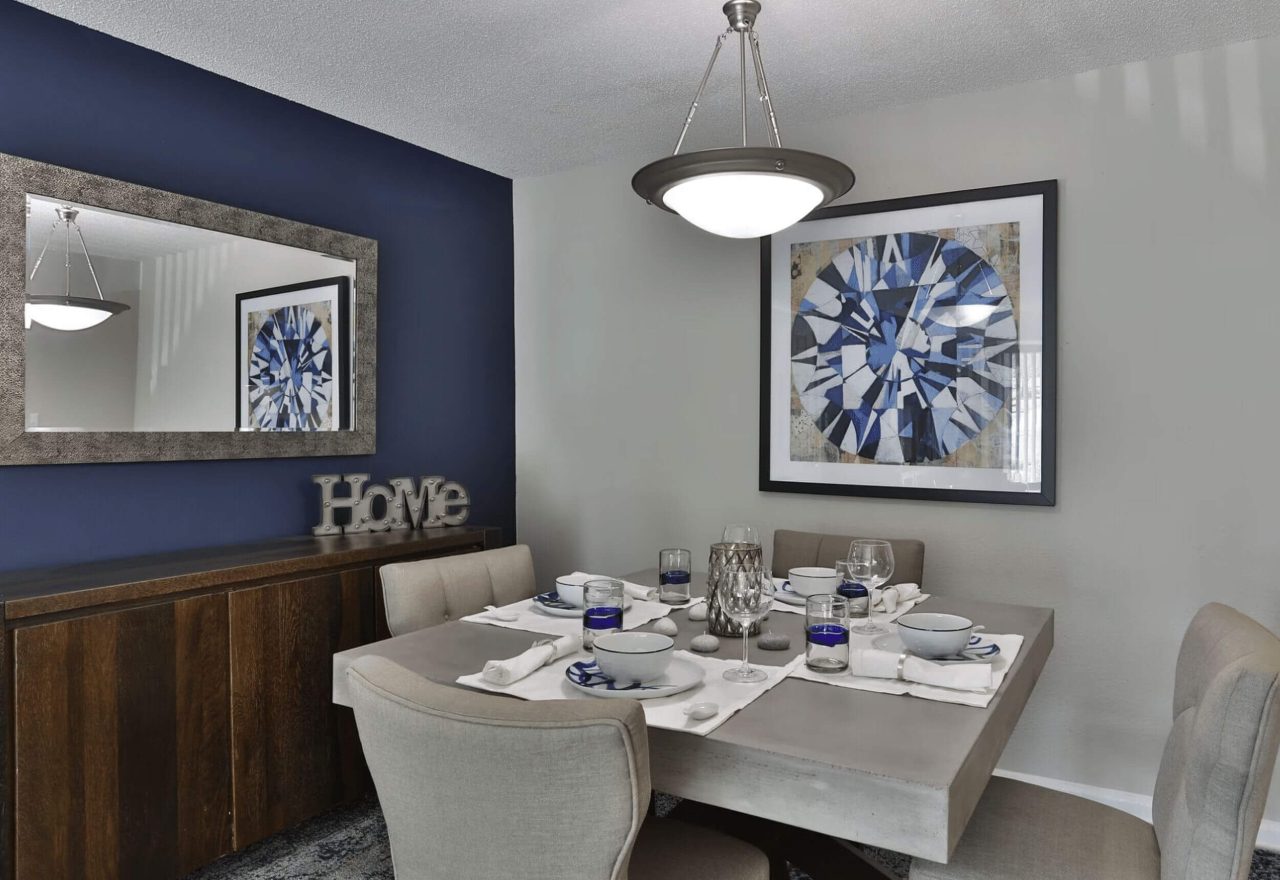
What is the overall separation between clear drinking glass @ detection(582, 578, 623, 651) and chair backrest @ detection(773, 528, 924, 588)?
111 cm

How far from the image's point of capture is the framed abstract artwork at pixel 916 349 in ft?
9.59

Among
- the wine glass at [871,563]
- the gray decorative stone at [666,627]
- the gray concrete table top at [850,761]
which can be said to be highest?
the wine glass at [871,563]

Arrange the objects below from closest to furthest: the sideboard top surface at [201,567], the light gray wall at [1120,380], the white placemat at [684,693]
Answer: the white placemat at [684,693], the sideboard top surface at [201,567], the light gray wall at [1120,380]

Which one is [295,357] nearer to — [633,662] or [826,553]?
[826,553]

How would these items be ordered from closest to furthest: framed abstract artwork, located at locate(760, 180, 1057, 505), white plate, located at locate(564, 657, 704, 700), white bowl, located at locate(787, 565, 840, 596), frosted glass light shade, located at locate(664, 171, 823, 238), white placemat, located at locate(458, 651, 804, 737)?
white placemat, located at locate(458, 651, 804, 737), white plate, located at locate(564, 657, 704, 700), frosted glass light shade, located at locate(664, 171, 823, 238), white bowl, located at locate(787, 565, 840, 596), framed abstract artwork, located at locate(760, 180, 1057, 505)

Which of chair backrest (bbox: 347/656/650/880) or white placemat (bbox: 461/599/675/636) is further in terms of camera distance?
white placemat (bbox: 461/599/675/636)

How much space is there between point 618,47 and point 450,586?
1.67m

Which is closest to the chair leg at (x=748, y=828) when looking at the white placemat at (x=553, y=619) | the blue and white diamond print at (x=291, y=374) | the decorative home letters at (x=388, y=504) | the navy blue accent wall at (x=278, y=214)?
the white placemat at (x=553, y=619)

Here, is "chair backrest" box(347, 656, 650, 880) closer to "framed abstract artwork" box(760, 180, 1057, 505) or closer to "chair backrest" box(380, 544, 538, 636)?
"chair backrest" box(380, 544, 538, 636)

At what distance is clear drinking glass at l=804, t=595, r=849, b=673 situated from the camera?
168 centimetres

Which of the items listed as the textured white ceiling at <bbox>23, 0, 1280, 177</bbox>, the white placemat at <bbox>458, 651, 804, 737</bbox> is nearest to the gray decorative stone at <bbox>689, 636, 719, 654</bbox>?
the white placemat at <bbox>458, 651, 804, 737</bbox>

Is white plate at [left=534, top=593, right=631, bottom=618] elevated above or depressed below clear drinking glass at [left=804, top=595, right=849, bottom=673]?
below

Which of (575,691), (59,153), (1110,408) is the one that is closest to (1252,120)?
(1110,408)

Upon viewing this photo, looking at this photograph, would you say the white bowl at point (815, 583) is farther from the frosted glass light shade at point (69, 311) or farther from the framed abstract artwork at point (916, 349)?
the frosted glass light shade at point (69, 311)
